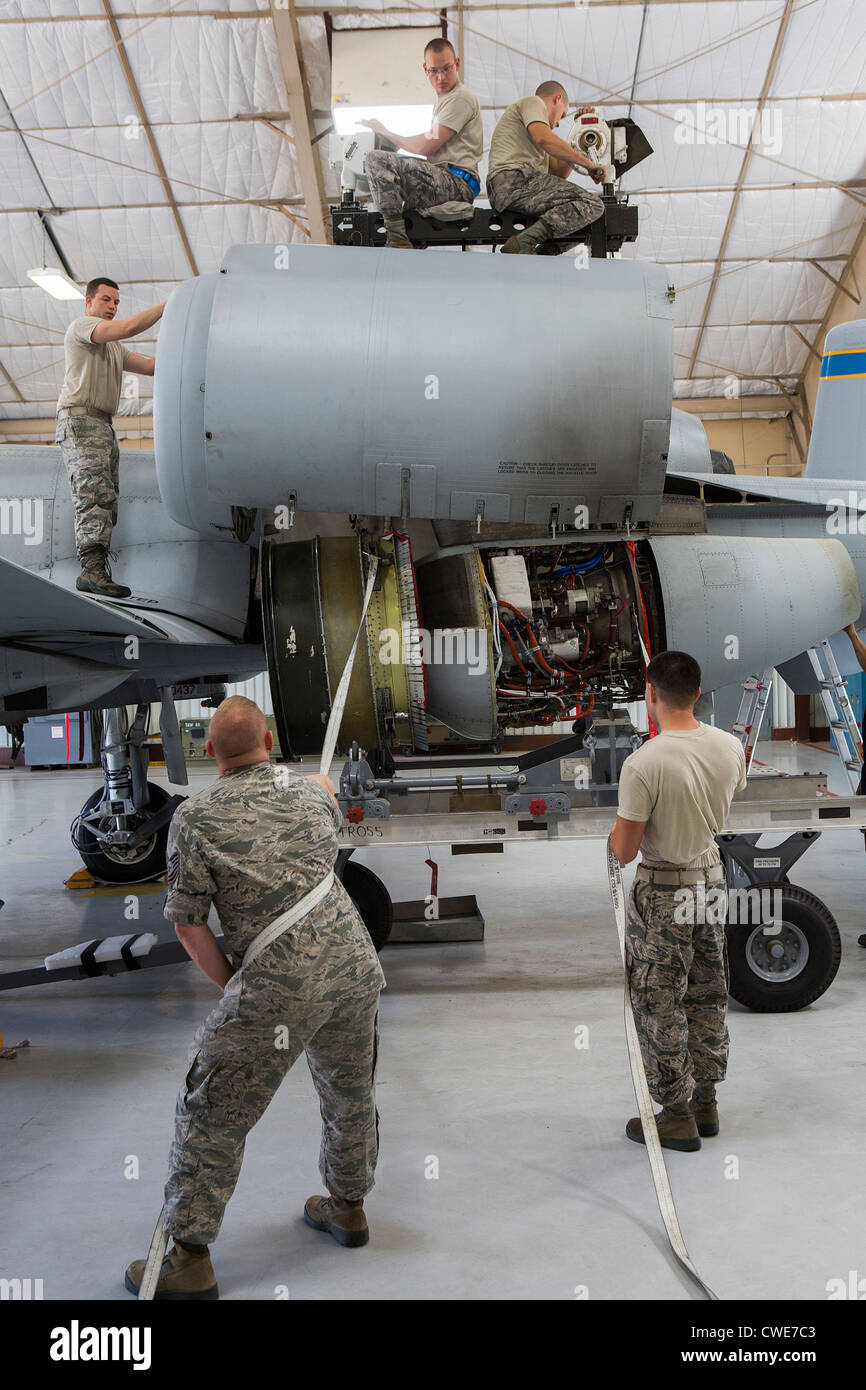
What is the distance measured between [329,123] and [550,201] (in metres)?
11.6

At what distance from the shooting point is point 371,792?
5672mm

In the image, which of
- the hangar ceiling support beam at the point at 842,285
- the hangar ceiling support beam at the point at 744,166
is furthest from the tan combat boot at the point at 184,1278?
the hangar ceiling support beam at the point at 842,285

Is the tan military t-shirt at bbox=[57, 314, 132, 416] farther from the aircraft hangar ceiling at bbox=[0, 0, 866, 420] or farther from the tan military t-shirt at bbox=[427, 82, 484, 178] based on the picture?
the aircraft hangar ceiling at bbox=[0, 0, 866, 420]

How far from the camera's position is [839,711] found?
6098 millimetres

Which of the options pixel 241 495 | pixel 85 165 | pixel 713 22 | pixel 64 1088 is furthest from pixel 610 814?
pixel 85 165

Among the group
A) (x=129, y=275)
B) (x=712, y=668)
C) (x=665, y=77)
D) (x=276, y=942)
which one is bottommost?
(x=276, y=942)

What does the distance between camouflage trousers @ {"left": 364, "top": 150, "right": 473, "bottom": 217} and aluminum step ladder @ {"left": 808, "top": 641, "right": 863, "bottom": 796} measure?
3638 millimetres

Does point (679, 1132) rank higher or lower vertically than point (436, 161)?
lower

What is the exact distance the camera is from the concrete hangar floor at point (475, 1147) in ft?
10.4

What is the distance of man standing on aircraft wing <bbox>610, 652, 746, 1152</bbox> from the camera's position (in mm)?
3738

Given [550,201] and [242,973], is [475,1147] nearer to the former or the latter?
[242,973]

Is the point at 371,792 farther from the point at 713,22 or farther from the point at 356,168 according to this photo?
the point at 713,22

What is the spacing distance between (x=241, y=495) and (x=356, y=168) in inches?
79.6

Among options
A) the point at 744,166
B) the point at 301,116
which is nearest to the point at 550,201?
the point at 301,116
